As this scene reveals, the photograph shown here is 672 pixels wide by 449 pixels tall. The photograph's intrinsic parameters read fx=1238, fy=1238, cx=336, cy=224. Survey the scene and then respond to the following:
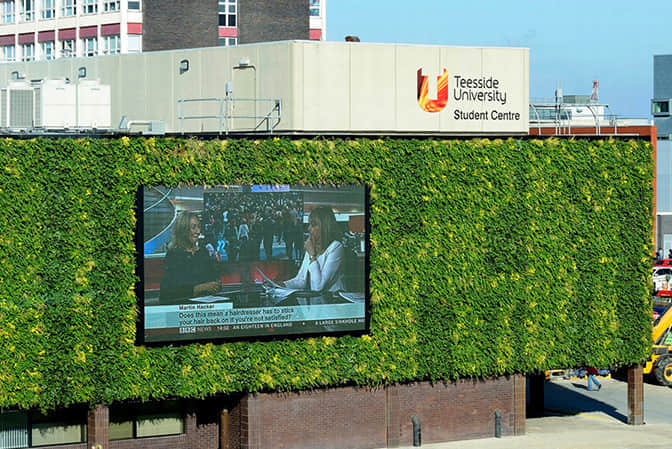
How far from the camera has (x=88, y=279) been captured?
33188mm

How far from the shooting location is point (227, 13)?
251ft

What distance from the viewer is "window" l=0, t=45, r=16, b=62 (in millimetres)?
83062

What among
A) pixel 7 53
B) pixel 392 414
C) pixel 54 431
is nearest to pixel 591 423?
pixel 392 414

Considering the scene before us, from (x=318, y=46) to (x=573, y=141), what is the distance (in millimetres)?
9236

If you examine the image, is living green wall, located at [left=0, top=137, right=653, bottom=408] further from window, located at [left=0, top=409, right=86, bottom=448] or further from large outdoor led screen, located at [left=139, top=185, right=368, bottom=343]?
window, located at [left=0, top=409, right=86, bottom=448]

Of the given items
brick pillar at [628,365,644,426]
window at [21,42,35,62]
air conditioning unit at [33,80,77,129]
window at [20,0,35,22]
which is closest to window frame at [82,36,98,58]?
window at [21,42,35,62]

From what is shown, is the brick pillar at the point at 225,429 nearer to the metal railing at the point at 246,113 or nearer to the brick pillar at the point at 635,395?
the metal railing at the point at 246,113

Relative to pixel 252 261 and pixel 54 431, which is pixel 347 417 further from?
pixel 54 431

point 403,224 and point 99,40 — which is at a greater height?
point 99,40

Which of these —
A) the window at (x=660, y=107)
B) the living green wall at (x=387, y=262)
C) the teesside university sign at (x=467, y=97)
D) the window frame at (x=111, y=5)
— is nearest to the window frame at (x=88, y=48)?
the window frame at (x=111, y=5)

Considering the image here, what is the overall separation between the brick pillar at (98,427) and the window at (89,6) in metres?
47.1

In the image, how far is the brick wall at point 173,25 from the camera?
7375 cm

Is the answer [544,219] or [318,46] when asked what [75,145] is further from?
[544,219]

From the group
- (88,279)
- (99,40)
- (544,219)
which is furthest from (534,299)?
(99,40)
